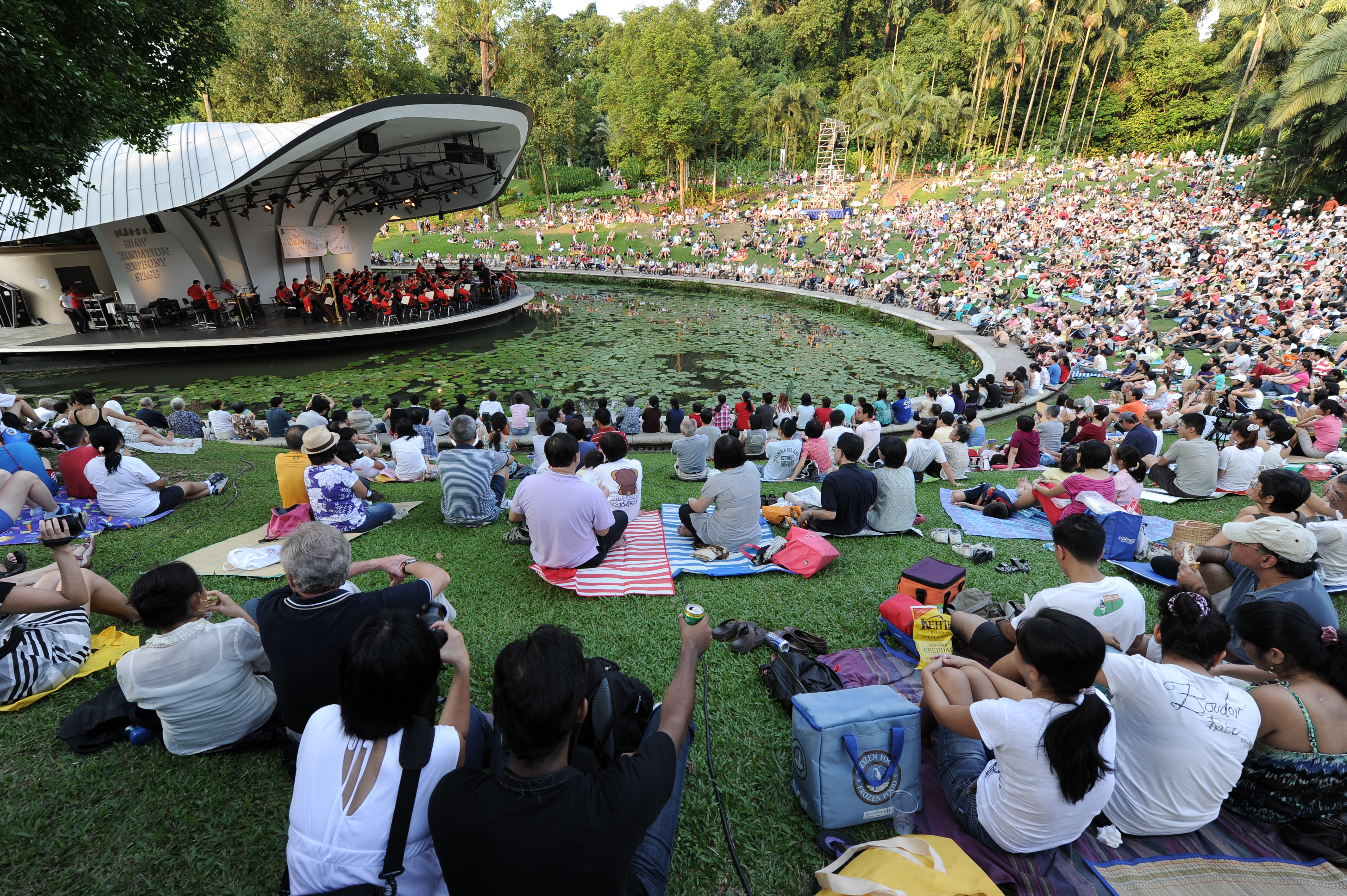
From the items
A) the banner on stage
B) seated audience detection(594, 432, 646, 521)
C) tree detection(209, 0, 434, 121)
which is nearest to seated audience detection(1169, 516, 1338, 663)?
seated audience detection(594, 432, 646, 521)

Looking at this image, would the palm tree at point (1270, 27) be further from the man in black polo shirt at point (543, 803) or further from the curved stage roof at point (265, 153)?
the man in black polo shirt at point (543, 803)

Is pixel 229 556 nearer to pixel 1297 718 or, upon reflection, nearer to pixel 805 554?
pixel 805 554

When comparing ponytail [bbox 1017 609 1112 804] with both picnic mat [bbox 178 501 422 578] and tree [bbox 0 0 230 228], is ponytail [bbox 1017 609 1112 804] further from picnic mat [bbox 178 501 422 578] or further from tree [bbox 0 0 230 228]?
tree [bbox 0 0 230 228]

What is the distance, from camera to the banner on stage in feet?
Result: 71.6

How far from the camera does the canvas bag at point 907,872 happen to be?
1.83 meters

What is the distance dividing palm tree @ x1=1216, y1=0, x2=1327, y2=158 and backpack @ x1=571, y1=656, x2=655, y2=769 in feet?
137

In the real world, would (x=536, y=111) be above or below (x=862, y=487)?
above

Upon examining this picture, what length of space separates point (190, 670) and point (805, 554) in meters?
3.62

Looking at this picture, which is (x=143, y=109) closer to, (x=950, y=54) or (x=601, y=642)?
(x=601, y=642)

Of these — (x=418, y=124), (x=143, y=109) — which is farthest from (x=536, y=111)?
(x=143, y=109)

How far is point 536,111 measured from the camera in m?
40.5

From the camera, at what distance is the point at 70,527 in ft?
8.30

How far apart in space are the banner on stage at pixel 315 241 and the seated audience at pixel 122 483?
20.0m

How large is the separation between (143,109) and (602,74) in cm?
5593
